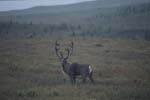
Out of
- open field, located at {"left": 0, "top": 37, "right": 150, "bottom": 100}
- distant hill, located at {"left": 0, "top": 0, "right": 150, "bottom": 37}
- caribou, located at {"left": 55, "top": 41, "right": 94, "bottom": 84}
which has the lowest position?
open field, located at {"left": 0, "top": 37, "right": 150, "bottom": 100}

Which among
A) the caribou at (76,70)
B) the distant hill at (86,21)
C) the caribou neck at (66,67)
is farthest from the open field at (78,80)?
the distant hill at (86,21)

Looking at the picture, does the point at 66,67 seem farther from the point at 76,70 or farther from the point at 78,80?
the point at 78,80

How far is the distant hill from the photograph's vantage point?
1244 inches

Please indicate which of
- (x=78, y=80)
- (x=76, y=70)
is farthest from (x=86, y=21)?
(x=76, y=70)

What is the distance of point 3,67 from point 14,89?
12.5 feet

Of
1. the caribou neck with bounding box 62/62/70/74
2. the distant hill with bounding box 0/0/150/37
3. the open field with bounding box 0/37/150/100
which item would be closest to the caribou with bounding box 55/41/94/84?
the caribou neck with bounding box 62/62/70/74

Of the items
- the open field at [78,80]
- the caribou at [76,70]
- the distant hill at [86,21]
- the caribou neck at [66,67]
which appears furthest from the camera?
the distant hill at [86,21]

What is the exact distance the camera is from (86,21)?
1989 inches

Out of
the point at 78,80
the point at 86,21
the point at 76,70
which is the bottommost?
the point at 78,80

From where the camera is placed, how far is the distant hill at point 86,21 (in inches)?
1244

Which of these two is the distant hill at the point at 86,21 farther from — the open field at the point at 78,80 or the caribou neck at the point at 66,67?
the caribou neck at the point at 66,67

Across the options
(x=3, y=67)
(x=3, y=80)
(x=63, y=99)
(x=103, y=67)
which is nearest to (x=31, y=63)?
(x=3, y=67)

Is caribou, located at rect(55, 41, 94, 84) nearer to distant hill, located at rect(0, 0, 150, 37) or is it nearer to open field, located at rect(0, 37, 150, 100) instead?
open field, located at rect(0, 37, 150, 100)

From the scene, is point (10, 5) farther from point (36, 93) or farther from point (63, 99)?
point (63, 99)
